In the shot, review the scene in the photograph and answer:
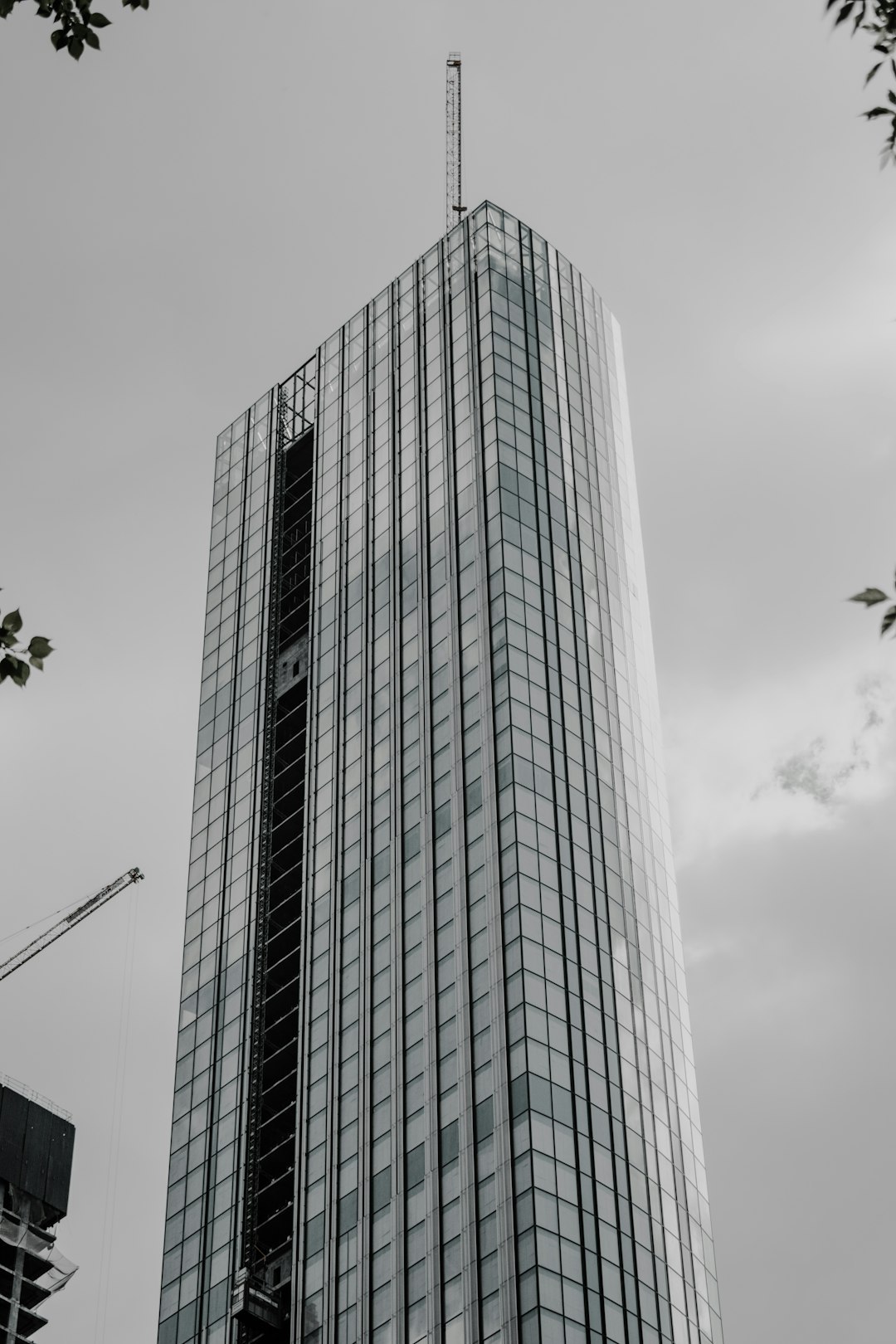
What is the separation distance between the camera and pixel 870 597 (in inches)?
790

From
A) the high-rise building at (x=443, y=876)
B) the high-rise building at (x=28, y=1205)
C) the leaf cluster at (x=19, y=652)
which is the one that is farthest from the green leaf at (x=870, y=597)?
the high-rise building at (x=28, y=1205)

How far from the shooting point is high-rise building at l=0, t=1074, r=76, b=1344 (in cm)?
17625

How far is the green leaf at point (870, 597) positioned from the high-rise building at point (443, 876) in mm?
73387

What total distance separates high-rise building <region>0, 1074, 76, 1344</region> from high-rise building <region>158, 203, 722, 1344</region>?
Result: 60160 millimetres

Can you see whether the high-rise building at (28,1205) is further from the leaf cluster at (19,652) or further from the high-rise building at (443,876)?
the leaf cluster at (19,652)

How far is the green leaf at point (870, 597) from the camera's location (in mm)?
19953

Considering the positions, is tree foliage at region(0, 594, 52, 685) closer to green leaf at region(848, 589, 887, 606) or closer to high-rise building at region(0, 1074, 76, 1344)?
green leaf at region(848, 589, 887, 606)

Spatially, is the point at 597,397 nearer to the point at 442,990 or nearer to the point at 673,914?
the point at 673,914

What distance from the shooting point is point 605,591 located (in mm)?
127188

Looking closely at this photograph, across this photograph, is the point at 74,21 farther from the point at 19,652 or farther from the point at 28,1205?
the point at 28,1205

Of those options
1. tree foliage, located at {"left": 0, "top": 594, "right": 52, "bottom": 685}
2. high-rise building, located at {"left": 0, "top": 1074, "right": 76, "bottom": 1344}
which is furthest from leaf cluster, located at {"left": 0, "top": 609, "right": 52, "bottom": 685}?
high-rise building, located at {"left": 0, "top": 1074, "right": 76, "bottom": 1344}

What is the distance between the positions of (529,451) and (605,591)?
33.1 ft

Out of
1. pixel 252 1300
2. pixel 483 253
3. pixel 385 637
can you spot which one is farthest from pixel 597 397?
pixel 252 1300

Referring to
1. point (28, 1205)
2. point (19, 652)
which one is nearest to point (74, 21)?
point (19, 652)
